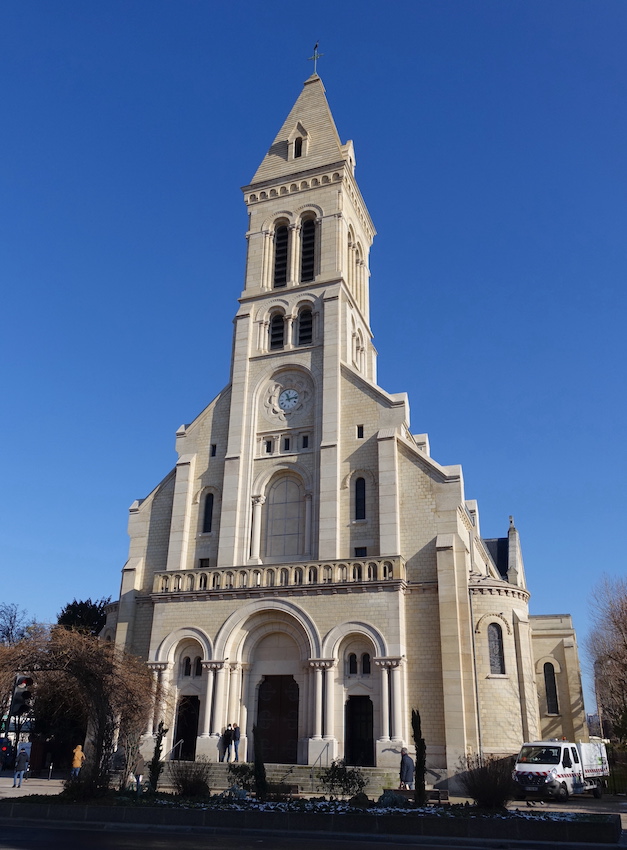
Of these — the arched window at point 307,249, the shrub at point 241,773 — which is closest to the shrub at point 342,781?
the shrub at point 241,773

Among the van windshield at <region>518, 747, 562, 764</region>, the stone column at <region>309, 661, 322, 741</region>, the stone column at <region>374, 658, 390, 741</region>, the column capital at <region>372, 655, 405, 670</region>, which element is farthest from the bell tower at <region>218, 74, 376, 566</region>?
the van windshield at <region>518, 747, 562, 764</region>

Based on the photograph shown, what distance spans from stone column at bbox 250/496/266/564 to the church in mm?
96

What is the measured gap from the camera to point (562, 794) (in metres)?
24.6

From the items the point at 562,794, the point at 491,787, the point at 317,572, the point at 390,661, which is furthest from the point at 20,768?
the point at 562,794

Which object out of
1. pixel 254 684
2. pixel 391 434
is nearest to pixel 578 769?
pixel 254 684

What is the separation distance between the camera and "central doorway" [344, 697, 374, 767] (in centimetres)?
2947

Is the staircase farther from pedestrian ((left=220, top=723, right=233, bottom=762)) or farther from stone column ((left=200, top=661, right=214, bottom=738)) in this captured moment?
stone column ((left=200, top=661, right=214, bottom=738))

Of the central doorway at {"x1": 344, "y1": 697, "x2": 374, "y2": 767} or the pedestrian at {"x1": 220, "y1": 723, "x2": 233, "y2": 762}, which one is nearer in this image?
the pedestrian at {"x1": 220, "y1": 723, "x2": 233, "y2": 762}

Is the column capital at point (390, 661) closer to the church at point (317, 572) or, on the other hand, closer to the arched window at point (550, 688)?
the church at point (317, 572)

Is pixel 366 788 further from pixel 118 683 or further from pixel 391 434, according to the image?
pixel 391 434

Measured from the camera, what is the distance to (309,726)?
1163 inches

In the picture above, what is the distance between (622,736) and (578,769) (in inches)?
373

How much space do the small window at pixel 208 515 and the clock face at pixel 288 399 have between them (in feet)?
19.3

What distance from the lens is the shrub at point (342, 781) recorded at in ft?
79.0
